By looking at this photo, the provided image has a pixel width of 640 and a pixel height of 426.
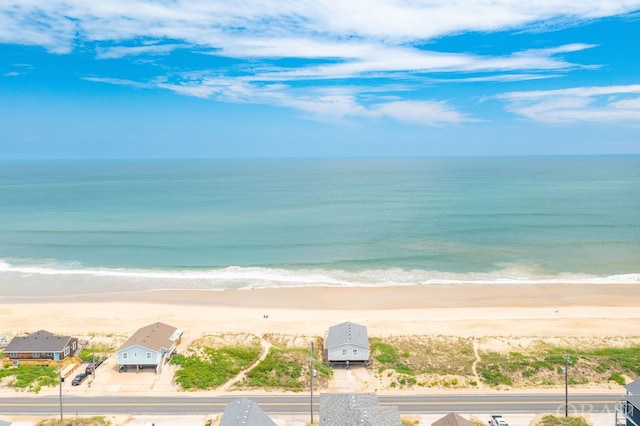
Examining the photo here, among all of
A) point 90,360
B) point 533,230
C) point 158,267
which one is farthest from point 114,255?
point 533,230

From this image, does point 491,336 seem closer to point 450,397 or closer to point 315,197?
point 450,397

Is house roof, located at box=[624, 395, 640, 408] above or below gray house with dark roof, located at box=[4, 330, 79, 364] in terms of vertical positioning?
below

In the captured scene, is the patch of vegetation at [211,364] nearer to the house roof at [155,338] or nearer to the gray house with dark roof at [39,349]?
the house roof at [155,338]

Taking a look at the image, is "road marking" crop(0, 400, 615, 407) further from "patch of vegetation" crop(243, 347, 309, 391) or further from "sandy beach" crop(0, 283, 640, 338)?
"sandy beach" crop(0, 283, 640, 338)

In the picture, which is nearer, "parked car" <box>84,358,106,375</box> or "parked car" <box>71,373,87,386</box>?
"parked car" <box>71,373,87,386</box>

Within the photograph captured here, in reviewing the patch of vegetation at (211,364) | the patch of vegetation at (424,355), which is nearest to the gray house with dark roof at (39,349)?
the patch of vegetation at (211,364)

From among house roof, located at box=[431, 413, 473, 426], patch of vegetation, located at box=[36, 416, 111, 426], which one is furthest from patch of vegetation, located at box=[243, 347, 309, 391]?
house roof, located at box=[431, 413, 473, 426]

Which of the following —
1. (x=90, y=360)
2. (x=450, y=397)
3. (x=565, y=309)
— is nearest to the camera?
(x=450, y=397)

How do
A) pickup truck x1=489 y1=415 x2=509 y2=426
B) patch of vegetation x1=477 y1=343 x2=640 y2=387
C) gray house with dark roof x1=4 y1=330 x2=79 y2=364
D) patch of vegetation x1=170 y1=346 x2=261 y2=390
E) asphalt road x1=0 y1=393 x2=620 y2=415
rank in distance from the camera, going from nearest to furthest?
pickup truck x1=489 y1=415 x2=509 y2=426 < asphalt road x1=0 y1=393 x2=620 y2=415 < patch of vegetation x1=170 y1=346 x2=261 y2=390 < patch of vegetation x1=477 y1=343 x2=640 y2=387 < gray house with dark roof x1=4 y1=330 x2=79 y2=364
